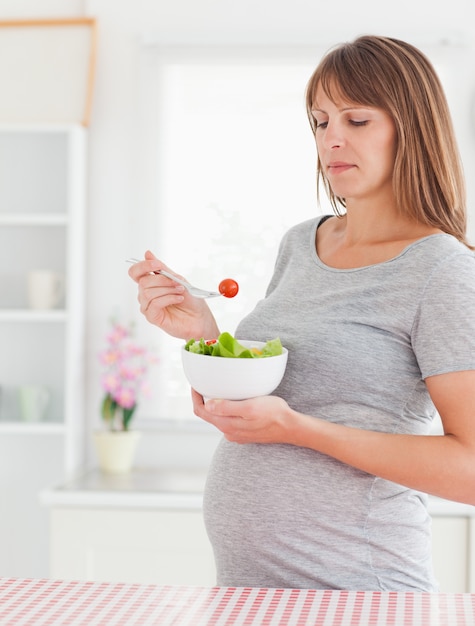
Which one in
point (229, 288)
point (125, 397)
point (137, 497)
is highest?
point (229, 288)

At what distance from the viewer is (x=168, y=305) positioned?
1.39m

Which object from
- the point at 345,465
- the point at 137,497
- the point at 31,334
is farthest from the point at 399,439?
the point at 31,334

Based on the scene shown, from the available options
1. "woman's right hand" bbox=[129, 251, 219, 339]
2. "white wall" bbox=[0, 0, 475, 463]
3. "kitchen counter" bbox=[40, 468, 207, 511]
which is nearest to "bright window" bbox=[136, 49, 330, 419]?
"white wall" bbox=[0, 0, 475, 463]

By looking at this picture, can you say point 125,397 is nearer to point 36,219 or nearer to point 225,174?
point 36,219

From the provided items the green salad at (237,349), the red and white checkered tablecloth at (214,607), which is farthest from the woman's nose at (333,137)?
the red and white checkered tablecloth at (214,607)

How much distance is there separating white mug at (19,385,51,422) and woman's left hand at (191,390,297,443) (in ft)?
5.66

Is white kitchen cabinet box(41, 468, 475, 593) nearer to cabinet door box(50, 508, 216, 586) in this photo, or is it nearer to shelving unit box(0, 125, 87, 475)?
cabinet door box(50, 508, 216, 586)

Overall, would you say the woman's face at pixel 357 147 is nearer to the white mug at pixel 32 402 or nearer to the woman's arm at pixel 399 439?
the woman's arm at pixel 399 439

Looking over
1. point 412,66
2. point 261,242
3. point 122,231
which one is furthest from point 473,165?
point 412,66

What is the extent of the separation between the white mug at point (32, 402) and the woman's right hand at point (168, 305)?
4.71 feet

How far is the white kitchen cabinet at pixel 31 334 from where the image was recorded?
282cm

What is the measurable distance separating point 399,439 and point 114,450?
1711mm

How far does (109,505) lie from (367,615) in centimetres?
159

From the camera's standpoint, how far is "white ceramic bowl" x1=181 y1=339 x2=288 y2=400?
3.56ft
